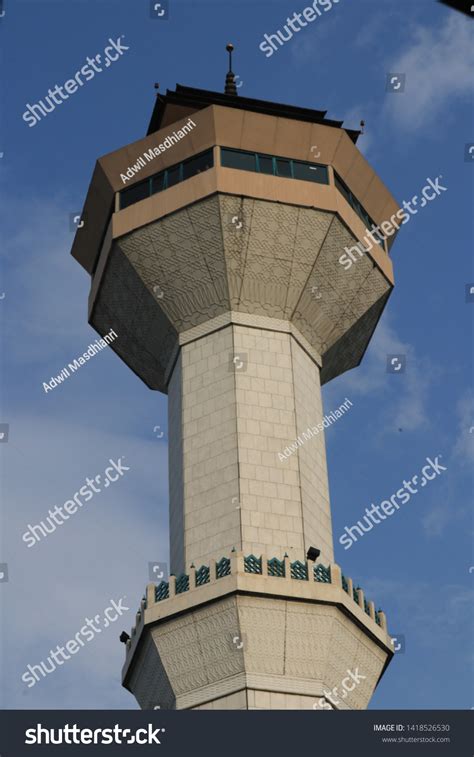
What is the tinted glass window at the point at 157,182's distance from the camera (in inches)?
1779

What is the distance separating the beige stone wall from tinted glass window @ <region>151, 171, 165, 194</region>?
5.78 metres

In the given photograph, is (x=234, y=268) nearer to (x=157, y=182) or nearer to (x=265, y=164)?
(x=265, y=164)

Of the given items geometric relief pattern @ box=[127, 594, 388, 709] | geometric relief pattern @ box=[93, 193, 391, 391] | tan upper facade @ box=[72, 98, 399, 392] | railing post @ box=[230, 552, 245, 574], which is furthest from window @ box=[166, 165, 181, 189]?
geometric relief pattern @ box=[127, 594, 388, 709]

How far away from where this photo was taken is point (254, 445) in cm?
4059

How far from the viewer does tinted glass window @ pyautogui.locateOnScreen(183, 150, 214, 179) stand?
44375 millimetres

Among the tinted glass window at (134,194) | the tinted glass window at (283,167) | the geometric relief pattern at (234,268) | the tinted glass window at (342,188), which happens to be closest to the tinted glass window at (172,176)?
the tinted glass window at (134,194)

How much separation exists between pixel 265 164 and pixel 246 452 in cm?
1071

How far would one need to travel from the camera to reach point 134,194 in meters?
45.8

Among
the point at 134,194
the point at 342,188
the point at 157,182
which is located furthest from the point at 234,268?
the point at 342,188

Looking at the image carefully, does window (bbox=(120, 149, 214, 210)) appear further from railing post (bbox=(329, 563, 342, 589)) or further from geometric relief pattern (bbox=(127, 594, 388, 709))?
geometric relief pattern (bbox=(127, 594, 388, 709))

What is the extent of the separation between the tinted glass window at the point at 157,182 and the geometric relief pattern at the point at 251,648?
15535mm

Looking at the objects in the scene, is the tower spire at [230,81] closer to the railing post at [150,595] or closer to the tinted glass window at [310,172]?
the tinted glass window at [310,172]

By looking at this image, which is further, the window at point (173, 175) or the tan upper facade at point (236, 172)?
the window at point (173, 175)
